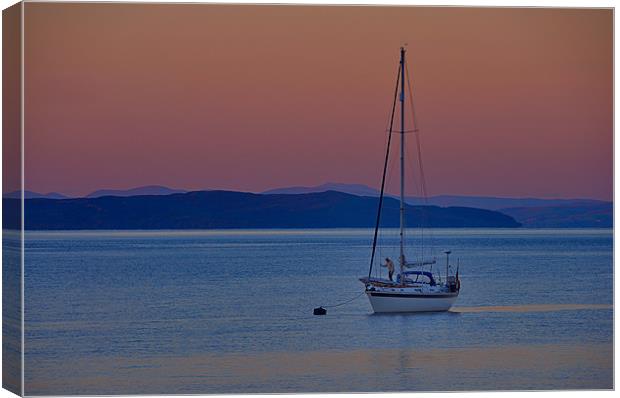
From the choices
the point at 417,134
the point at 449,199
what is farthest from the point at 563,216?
the point at 417,134

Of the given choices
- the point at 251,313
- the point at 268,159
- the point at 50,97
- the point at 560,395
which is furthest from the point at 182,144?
the point at 251,313

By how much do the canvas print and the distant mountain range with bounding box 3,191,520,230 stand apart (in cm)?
4

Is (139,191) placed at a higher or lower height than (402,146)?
lower

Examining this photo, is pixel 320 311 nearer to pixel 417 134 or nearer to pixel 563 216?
pixel 563 216

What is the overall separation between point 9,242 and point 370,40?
357cm

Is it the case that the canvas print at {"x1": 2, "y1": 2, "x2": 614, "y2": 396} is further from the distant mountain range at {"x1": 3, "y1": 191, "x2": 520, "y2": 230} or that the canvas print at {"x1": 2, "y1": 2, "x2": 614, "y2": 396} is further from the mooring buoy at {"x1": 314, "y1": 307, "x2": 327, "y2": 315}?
the mooring buoy at {"x1": 314, "y1": 307, "x2": 327, "y2": 315}

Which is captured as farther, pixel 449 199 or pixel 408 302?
pixel 408 302

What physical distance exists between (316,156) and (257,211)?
71.1 inches

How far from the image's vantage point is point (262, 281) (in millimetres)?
27031

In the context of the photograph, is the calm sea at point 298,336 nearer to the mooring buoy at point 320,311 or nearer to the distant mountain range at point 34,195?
the mooring buoy at point 320,311

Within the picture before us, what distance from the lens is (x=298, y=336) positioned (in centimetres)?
1585

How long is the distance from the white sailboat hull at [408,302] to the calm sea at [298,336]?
0.55 ft

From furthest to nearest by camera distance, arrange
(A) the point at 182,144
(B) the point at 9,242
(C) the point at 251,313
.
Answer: (C) the point at 251,313 < (A) the point at 182,144 < (B) the point at 9,242

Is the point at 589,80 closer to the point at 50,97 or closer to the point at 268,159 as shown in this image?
the point at 268,159
